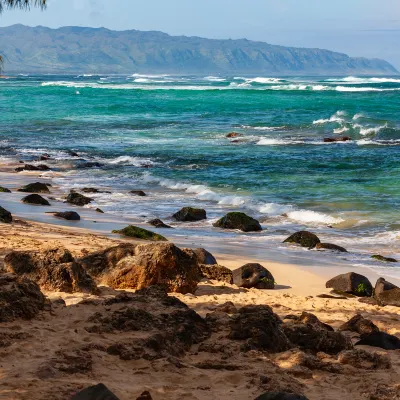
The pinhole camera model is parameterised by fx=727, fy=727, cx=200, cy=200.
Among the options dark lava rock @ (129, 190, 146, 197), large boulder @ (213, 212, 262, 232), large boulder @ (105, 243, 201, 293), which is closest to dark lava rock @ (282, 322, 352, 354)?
large boulder @ (105, 243, 201, 293)

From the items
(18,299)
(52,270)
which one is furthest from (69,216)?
(18,299)

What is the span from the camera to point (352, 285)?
971 cm

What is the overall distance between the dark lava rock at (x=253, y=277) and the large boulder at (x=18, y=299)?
3341mm

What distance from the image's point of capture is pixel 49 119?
4128 cm

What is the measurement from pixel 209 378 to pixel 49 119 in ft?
122

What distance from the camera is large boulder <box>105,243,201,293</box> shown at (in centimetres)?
842

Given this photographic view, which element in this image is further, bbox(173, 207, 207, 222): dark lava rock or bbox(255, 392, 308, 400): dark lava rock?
bbox(173, 207, 207, 222): dark lava rock

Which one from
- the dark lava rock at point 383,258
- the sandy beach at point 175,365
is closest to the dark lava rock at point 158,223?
the dark lava rock at point 383,258

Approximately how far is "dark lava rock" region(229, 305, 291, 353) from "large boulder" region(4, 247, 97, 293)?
207 centimetres

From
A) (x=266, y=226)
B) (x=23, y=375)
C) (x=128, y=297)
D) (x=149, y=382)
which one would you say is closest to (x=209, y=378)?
(x=149, y=382)

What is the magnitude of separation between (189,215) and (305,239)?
3031 mm

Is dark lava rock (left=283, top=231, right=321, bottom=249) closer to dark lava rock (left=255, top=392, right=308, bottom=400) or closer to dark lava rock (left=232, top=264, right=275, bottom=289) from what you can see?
dark lava rock (left=232, top=264, right=275, bottom=289)

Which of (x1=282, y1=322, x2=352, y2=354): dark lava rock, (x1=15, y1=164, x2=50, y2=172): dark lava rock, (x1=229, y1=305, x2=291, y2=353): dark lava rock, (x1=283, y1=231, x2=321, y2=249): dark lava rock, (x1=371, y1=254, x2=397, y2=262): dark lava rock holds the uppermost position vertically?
(x1=229, y1=305, x2=291, y2=353): dark lava rock

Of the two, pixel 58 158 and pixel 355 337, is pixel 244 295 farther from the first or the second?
pixel 58 158
